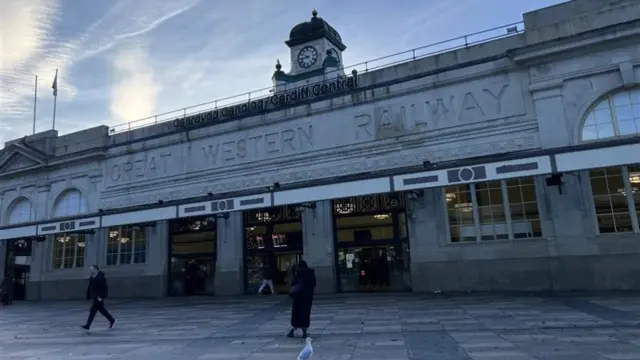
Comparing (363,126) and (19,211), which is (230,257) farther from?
(19,211)

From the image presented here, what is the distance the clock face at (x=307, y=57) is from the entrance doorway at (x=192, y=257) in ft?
34.6

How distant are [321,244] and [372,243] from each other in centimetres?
217

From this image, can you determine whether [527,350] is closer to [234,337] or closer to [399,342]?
[399,342]

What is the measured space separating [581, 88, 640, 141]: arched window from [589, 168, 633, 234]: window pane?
1302 millimetres

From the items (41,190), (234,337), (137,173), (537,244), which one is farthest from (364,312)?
(41,190)

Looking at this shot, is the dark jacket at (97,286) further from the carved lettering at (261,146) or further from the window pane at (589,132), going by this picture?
the window pane at (589,132)


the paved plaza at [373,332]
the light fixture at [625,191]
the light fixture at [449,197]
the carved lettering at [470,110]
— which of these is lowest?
the paved plaza at [373,332]

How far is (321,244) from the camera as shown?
19.9 m

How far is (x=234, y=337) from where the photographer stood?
10180 mm

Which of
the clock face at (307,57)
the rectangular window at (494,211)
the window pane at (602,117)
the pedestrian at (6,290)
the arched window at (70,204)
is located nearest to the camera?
the window pane at (602,117)

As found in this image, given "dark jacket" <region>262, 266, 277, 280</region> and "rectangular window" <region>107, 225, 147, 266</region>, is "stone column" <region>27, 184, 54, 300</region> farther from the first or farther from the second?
"dark jacket" <region>262, 266, 277, 280</region>

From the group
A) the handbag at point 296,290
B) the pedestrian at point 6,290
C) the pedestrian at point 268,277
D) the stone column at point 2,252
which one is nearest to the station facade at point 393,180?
the pedestrian at point 268,277

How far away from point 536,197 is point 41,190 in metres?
27.0

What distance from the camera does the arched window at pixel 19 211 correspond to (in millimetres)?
28800
